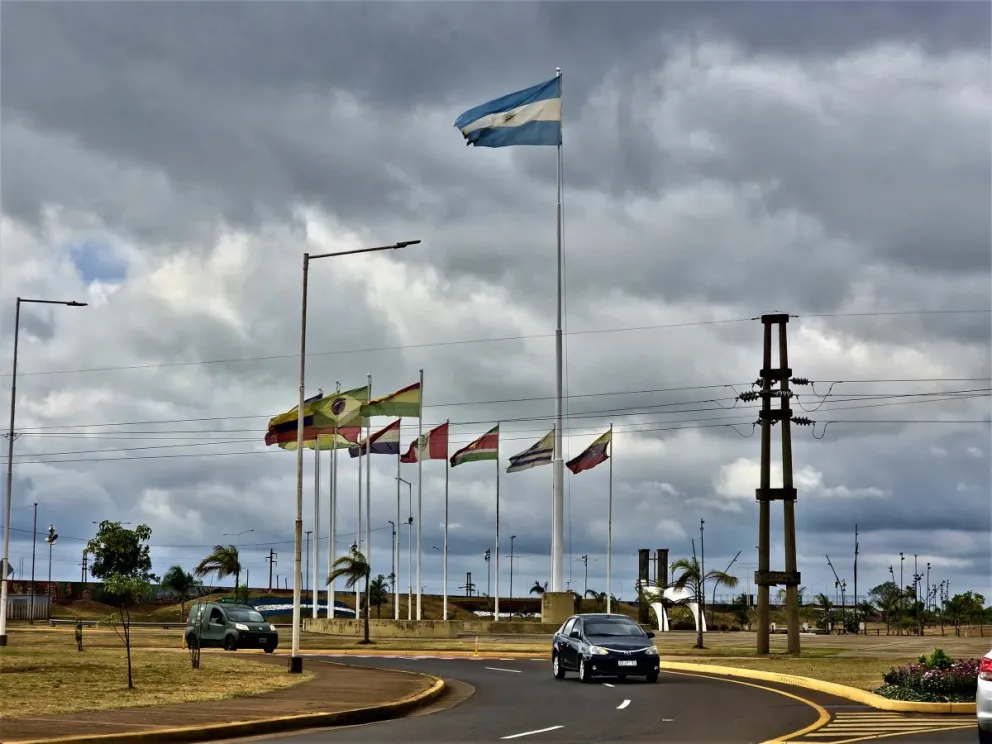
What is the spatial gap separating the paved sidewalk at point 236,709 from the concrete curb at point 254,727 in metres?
0.38

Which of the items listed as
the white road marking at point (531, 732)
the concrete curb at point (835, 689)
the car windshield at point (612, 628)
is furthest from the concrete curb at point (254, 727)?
the concrete curb at point (835, 689)

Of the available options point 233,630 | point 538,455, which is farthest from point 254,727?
point 538,455

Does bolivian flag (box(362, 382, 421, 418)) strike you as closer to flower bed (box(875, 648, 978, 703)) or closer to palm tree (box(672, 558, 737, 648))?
palm tree (box(672, 558, 737, 648))

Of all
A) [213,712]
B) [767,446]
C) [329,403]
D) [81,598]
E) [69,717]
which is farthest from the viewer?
[81,598]

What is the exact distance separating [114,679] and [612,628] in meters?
11.5

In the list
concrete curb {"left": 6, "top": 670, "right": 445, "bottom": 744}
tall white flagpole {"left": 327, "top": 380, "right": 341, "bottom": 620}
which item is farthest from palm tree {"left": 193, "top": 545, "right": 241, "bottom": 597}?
concrete curb {"left": 6, "top": 670, "right": 445, "bottom": 744}

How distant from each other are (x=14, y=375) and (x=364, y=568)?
15579 millimetres

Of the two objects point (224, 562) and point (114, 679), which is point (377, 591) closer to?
point (224, 562)

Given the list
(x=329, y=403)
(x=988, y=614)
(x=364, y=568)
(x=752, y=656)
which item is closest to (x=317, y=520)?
(x=329, y=403)

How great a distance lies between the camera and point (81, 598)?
13825 cm

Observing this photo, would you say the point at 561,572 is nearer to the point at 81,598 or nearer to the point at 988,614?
the point at 81,598

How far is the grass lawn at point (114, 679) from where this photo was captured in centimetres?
2234

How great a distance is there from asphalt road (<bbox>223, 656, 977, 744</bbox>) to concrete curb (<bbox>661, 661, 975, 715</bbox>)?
42 centimetres

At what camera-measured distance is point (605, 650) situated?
101ft
